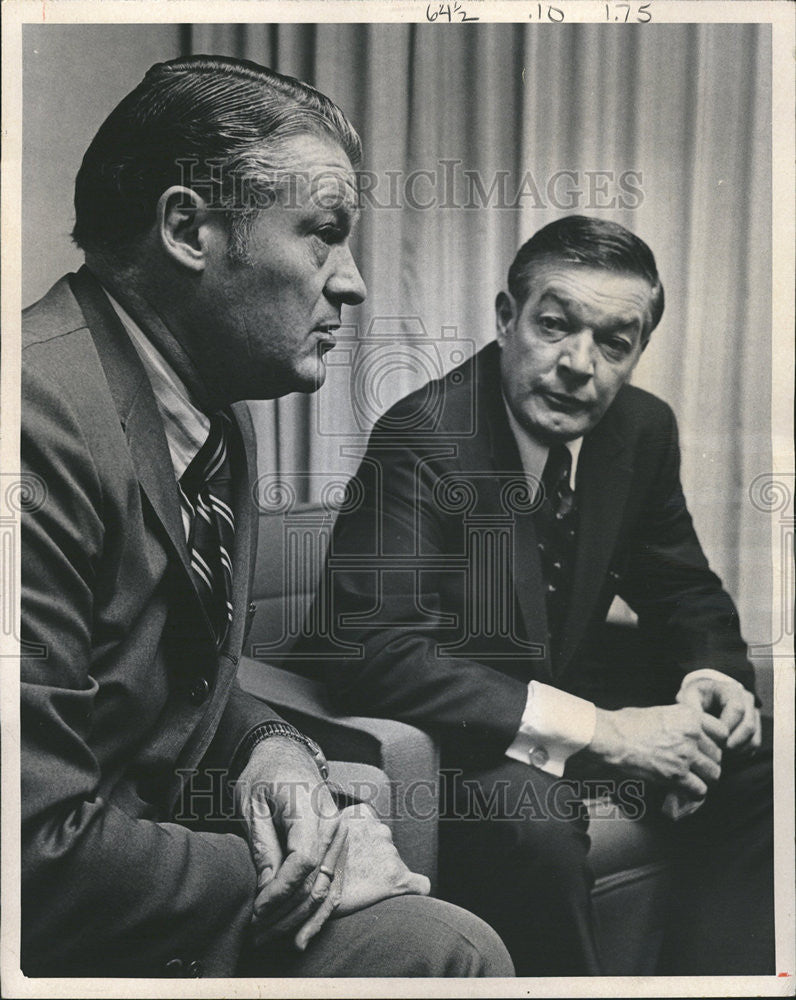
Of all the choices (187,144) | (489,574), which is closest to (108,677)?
(489,574)

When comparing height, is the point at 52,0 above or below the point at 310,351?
above

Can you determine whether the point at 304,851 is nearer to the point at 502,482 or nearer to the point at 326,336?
the point at 502,482

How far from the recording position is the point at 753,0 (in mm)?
Answer: 1881

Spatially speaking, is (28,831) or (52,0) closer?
(28,831)

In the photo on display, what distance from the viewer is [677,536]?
1.85 m

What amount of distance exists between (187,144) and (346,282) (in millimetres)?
350

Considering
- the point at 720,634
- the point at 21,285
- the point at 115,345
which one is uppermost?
the point at 21,285

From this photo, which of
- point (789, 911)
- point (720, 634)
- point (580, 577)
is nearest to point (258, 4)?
point (580, 577)

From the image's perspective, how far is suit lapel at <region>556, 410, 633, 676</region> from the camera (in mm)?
1834

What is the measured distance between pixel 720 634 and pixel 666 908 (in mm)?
509

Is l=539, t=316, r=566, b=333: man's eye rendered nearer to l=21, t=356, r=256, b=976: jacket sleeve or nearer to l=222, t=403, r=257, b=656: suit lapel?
l=222, t=403, r=257, b=656: suit lapel

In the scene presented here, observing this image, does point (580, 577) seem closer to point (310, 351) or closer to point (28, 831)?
point (310, 351)

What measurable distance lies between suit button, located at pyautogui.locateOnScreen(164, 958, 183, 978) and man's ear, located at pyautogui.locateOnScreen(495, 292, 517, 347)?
1.22 meters

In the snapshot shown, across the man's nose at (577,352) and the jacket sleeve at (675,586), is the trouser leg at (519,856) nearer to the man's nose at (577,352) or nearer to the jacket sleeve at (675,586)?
the jacket sleeve at (675,586)
